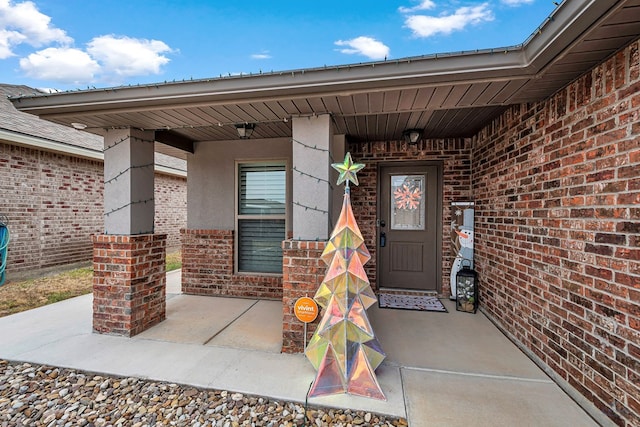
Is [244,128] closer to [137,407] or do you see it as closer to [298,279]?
[298,279]

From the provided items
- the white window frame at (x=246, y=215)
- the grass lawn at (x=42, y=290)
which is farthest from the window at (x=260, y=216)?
the grass lawn at (x=42, y=290)

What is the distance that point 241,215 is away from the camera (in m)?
4.51

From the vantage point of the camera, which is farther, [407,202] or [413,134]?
[407,202]

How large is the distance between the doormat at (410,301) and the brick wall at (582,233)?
3.18 feet

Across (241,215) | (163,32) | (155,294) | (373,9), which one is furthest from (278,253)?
(163,32)

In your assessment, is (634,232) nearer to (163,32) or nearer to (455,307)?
(455,307)

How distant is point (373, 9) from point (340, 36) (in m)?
0.69

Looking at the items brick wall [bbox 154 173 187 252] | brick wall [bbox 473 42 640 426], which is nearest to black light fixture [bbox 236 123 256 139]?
brick wall [bbox 473 42 640 426]

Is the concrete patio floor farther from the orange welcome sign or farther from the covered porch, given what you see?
the orange welcome sign

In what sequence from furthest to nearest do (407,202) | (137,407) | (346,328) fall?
(407,202), (346,328), (137,407)

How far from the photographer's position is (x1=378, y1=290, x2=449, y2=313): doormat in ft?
12.5

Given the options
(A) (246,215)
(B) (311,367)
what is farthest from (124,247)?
(B) (311,367)

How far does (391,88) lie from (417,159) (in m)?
2.31

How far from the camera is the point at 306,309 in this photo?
2.44 metres
